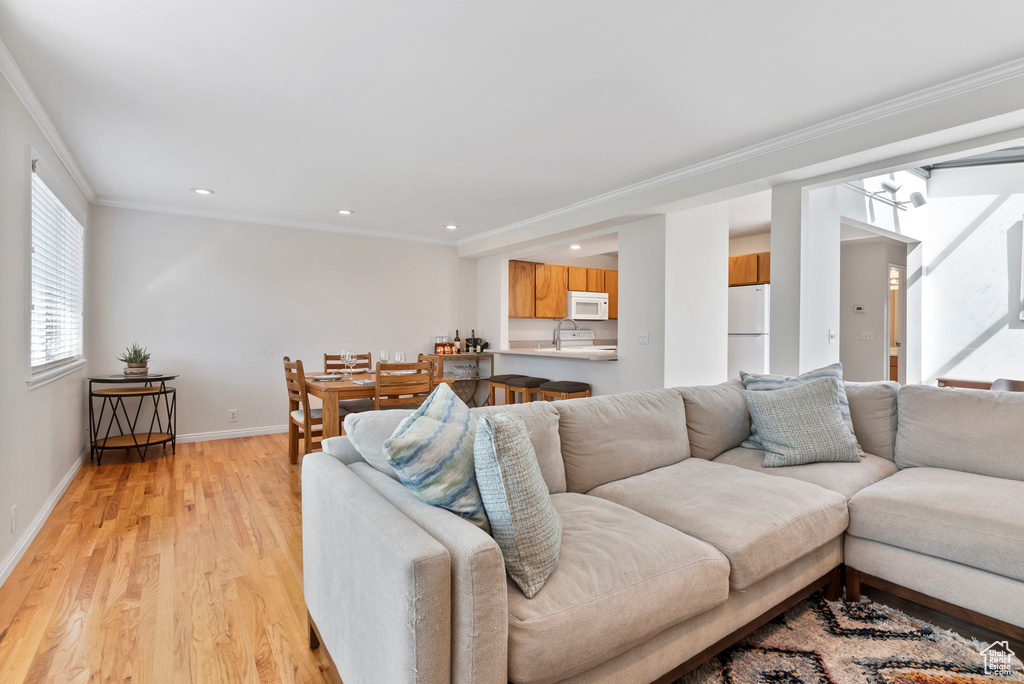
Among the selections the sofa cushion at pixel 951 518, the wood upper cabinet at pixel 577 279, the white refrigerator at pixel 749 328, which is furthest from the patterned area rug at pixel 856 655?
the wood upper cabinet at pixel 577 279

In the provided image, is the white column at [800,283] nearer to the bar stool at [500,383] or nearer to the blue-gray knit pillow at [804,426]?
the blue-gray knit pillow at [804,426]

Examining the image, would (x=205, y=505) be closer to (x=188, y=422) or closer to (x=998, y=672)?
(x=188, y=422)

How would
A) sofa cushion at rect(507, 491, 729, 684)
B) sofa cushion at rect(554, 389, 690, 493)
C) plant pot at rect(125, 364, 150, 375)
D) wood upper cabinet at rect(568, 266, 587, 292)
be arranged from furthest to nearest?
1. wood upper cabinet at rect(568, 266, 587, 292)
2. plant pot at rect(125, 364, 150, 375)
3. sofa cushion at rect(554, 389, 690, 493)
4. sofa cushion at rect(507, 491, 729, 684)

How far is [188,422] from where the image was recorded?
5082 mm

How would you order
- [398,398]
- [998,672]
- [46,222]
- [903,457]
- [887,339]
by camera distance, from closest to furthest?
[998,672]
[903,457]
[46,222]
[398,398]
[887,339]

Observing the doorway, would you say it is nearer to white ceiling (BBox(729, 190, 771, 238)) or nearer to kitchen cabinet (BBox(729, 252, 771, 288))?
kitchen cabinet (BBox(729, 252, 771, 288))

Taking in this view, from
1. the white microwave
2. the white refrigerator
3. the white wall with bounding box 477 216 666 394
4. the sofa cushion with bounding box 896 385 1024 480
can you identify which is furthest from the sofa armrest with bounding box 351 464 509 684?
the white microwave

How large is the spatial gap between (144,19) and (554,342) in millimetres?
6424

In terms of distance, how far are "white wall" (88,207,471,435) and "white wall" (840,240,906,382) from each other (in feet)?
17.6

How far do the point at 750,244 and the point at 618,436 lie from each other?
5555 millimetres

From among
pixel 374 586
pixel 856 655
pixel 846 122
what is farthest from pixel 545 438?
pixel 846 122

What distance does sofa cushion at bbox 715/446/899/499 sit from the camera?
2.23m

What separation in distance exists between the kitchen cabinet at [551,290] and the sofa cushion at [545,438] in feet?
16.7

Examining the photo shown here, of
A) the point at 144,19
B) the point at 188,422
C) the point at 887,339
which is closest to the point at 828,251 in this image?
the point at 887,339
